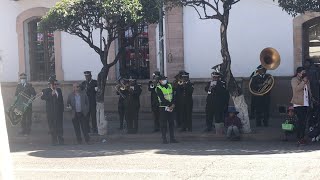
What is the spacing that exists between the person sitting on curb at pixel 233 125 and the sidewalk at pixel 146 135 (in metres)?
0.31

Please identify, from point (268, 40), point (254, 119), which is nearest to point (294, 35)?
point (268, 40)

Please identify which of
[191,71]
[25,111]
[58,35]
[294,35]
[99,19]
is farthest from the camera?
[58,35]

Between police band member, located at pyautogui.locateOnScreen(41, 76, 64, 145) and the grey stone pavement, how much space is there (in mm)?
375

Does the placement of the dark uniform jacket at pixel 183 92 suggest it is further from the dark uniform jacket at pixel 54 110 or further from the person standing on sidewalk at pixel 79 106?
the dark uniform jacket at pixel 54 110

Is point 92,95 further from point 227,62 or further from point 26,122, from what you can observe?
point 227,62

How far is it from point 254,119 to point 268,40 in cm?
250

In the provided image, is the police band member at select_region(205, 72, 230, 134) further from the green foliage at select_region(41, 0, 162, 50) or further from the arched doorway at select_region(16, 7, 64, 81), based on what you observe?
the arched doorway at select_region(16, 7, 64, 81)

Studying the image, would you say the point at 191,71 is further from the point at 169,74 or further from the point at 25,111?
the point at 25,111

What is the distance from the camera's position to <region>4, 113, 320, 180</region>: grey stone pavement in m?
7.93

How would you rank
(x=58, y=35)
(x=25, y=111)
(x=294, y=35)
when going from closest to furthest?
(x=25, y=111) < (x=294, y=35) < (x=58, y=35)

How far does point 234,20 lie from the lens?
15.4 metres

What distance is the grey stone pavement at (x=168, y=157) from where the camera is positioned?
7930 millimetres

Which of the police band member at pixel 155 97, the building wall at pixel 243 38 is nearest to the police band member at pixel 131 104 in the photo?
the police band member at pixel 155 97

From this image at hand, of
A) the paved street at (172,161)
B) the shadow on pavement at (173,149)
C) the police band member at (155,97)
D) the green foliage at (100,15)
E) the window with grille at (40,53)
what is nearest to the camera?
the paved street at (172,161)
